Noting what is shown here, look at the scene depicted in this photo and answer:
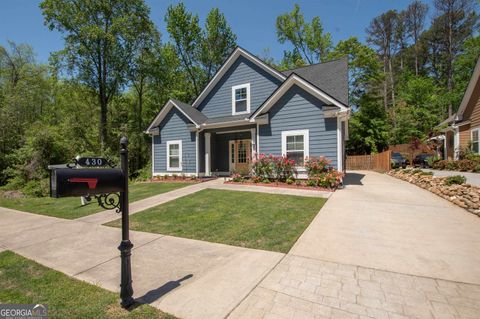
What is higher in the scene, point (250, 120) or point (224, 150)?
point (250, 120)

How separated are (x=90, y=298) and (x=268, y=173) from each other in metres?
8.75

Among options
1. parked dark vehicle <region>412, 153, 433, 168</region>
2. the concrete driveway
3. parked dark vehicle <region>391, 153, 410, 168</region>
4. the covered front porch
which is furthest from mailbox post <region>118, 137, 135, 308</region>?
parked dark vehicle <region>391, 153, 410, 168</region>

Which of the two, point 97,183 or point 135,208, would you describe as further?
point 135,208

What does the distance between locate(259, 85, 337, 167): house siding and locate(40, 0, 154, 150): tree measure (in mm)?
15105

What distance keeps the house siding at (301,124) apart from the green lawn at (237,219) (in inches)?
139

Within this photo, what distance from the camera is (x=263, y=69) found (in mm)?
13320

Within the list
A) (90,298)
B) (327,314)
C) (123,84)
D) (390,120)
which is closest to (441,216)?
(327,314)

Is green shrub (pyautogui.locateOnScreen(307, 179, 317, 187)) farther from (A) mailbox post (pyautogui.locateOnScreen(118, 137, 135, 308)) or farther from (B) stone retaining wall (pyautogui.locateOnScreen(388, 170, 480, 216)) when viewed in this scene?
(A) mailbox post (pyautogui.locateOnScreen(118, 137, 135, 308))

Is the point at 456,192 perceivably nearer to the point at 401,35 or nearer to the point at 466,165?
the point at 466,165

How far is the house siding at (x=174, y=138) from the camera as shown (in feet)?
44.8

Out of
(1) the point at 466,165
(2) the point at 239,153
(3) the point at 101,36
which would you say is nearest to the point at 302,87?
(2) the point at 239,153

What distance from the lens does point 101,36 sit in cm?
1866

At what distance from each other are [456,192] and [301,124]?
5852mm

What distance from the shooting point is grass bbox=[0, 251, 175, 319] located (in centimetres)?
237
